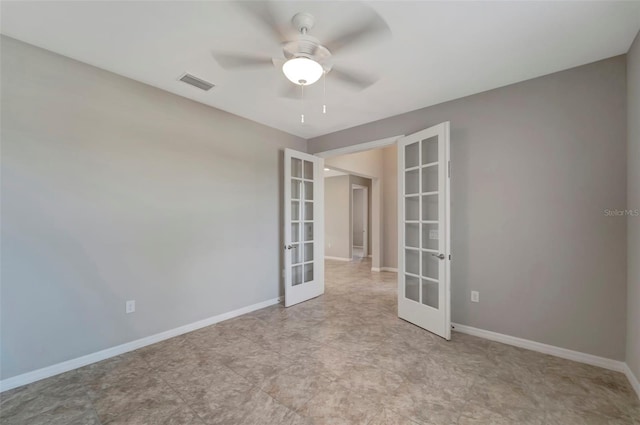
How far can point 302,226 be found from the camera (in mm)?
4348

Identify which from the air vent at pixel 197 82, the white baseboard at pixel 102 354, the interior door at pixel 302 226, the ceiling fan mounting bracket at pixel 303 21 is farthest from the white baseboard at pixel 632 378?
the air vent at pixel 197 82

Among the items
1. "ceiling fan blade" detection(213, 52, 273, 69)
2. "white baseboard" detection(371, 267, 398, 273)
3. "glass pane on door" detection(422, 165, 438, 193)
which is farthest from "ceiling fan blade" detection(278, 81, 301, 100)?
"white baseboard" detection(371, 267, 398, 273)

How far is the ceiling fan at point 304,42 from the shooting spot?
180cm

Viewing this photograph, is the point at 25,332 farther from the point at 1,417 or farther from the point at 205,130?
the point at 205,130

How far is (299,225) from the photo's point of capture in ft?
14.1

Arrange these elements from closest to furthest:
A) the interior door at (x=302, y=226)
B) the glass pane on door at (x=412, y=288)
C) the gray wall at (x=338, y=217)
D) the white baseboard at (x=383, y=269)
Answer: the glass pane on door at (x=412, y=288), the interior door at (x=302, y=226), the white baseboard at (x=383, y=269), the gray wall at (x=338, y=217)

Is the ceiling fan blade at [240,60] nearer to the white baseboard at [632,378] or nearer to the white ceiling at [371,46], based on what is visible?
the white ceiling at [371,46]

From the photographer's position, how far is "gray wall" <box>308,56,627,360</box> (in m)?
2.31

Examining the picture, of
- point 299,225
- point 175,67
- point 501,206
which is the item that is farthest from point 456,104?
point 175,67

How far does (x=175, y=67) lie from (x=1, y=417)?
2.99 m

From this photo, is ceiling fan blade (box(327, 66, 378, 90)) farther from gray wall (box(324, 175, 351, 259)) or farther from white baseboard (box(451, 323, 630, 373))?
gray wall (box(324, 175, 351, 259))

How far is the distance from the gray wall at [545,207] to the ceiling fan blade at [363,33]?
1643 mm

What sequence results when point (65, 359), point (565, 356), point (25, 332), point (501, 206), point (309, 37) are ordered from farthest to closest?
point (501, 206), point (565, 356), point (65, 359), point (25, 332), point (309, 37)

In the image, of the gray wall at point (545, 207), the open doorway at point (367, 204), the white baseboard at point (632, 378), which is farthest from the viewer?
the open doorway at point (367, 204)
